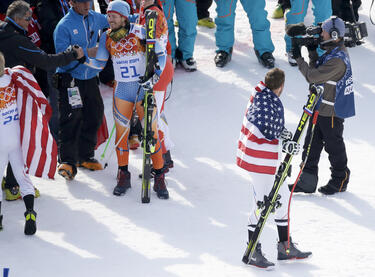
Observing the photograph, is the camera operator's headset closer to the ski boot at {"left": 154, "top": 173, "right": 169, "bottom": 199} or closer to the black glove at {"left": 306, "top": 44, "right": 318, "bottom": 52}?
the black glove at {"left": 306, "top": 44, "right": 318, "bottom": 52}

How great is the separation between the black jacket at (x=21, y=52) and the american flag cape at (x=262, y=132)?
6.78 feet

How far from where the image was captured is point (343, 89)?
650 centimetres

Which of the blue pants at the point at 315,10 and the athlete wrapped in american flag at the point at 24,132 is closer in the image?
the athlete wrapped in american flag at the point at 24,132

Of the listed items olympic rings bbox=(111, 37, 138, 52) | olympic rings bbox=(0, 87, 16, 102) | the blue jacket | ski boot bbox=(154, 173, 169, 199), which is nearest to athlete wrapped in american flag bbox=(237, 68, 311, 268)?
ski boot bbox=(154, 173, 169, 199)

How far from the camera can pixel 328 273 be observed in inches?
217

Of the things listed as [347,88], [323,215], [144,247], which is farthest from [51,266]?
[347,88]

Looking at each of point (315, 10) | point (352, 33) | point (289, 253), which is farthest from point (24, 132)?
point (315, 10)

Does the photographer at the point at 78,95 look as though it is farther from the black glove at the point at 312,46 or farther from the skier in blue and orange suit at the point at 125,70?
the black glove at the point at 312,46

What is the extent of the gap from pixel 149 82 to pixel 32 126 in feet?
3.63

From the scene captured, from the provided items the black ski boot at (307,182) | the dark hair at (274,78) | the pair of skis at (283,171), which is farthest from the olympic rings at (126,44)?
the black ski boot at (307,182)

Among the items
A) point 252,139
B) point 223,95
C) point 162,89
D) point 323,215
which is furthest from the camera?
point 223,95

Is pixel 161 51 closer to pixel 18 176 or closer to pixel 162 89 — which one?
pixel 162 89

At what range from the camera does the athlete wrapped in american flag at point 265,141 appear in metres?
5.39

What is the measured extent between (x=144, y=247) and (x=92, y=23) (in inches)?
95.5
